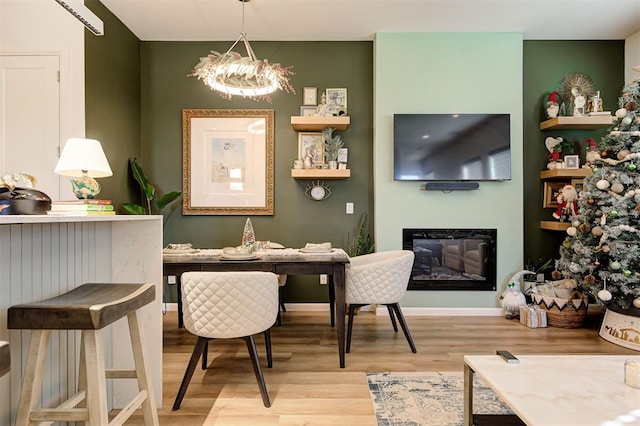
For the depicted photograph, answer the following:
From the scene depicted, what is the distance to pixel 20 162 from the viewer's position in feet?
9.64

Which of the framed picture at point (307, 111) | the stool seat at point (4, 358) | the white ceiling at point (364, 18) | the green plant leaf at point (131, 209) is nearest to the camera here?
the stool seat at point (4, 358)

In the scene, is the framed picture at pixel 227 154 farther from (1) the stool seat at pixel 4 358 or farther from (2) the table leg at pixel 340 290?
(1) the stool seat at pixel 4 358

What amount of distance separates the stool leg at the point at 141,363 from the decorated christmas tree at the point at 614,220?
3224 millimetres

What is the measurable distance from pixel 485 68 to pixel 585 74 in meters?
1.17

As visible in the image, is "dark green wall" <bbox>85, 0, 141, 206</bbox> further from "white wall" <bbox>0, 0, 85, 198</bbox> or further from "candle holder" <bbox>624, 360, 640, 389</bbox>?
"candle holder" <bbox>624, 360, 640, 389</bbox>

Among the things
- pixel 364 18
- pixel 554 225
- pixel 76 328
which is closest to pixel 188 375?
pixel 76 328

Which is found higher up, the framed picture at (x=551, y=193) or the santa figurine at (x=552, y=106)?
the santa figurine at (x=552, y=106)

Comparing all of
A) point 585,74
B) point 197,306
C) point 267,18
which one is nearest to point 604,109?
point 585,74

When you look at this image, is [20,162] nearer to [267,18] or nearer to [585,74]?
[267,18]

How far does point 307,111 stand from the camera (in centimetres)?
392

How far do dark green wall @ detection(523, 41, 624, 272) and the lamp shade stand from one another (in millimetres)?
4024

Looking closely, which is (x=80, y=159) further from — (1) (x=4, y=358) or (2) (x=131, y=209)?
(1) (x=4, y=358)

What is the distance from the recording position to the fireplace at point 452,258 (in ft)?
12.4

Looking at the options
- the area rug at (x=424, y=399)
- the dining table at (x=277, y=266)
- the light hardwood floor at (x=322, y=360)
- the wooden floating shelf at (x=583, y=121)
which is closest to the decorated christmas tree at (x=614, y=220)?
the light hardwood floor at (x=322, y=360)
